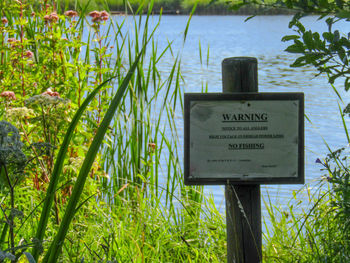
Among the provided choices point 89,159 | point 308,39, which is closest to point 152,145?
point 308,39

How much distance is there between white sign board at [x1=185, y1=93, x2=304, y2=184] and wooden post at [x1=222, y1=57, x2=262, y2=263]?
80mm

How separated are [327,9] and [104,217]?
152cm

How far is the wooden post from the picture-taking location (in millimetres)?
2033

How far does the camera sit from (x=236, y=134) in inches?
77.2

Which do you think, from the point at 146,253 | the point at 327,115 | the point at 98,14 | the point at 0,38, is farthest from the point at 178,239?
the point at 327,115

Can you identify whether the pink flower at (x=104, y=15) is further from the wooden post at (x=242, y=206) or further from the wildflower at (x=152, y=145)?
the wooden post at (x=242, y=206)

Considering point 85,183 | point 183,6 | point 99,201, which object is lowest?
point 99,201

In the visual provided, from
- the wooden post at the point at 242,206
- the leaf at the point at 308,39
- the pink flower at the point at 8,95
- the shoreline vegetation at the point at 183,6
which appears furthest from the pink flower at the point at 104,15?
the leaf at the point at 308,39

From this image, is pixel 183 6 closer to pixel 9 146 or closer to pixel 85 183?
pixel 85 183

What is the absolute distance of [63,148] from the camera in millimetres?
1379

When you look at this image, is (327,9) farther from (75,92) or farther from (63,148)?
(75,92)

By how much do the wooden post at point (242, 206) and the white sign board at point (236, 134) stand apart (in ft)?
0.26

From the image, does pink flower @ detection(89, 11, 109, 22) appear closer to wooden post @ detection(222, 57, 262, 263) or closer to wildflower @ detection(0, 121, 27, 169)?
wooden post @ detection(222, 57, 262, 263)

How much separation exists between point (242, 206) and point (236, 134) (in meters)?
0.29
